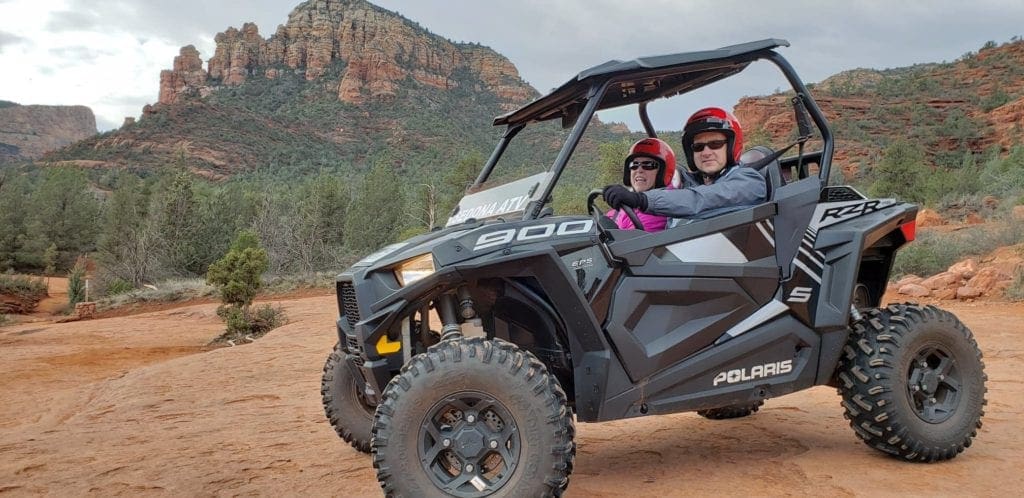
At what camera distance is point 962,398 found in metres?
4.02

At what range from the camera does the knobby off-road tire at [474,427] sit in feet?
9.46

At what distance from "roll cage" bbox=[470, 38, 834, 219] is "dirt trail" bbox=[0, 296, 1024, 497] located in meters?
1.67

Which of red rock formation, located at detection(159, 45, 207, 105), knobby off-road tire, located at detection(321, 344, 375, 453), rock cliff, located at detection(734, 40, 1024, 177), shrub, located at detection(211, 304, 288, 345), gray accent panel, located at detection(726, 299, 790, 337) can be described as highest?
red rock formation, located at detection(159, 45, 207, 105)

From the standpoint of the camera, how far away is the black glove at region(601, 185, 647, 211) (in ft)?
11.0

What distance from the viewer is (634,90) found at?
14.0ft

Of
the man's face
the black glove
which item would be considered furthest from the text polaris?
the man's face

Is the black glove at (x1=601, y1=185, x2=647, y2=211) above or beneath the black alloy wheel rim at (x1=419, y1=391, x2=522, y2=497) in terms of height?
above

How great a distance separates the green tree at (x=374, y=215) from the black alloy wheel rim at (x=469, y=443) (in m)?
29.2

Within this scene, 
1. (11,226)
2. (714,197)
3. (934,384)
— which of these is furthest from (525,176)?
(11,226)

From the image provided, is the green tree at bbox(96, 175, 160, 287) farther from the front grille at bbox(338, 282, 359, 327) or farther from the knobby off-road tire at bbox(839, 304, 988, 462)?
the knobby off-road tire at bbox(839, 304, 988, 462)

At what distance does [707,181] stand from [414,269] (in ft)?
6.69

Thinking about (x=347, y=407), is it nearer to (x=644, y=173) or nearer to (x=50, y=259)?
(x=644, y=173)

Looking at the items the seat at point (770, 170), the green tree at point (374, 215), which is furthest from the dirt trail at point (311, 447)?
the green tree at point (374, 215)

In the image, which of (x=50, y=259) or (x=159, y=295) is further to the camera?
(x=50, y=259)
